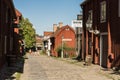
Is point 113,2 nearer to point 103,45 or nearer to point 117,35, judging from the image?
point 117,35

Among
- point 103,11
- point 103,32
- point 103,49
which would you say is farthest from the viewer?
point 103,49

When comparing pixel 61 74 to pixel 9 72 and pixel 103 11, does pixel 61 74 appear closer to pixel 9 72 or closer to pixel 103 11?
pixel 9 72

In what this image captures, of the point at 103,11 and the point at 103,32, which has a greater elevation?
the point at 103,11

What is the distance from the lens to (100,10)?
30.2 m

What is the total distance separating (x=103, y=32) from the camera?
29.1 m

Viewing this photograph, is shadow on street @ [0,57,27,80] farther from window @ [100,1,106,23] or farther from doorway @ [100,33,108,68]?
window @ [100,1,106,23]

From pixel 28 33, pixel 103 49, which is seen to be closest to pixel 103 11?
pixel 103 49

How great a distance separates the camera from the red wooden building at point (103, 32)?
25.9m

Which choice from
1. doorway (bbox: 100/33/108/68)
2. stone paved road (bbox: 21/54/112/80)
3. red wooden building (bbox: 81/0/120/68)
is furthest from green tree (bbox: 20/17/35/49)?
stone paved road (bbox: 21/54/112/80)

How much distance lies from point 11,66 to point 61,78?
9.16 m

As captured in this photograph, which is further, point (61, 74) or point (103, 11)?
point (103, 11)

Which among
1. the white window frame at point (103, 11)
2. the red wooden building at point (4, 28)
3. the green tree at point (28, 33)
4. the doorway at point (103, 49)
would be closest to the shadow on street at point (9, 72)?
the red wooden building at point (4, 28)

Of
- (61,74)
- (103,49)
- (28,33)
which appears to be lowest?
(61,74)

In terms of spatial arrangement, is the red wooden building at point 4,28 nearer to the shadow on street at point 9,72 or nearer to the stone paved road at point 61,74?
the shadow on street at point 9,72
